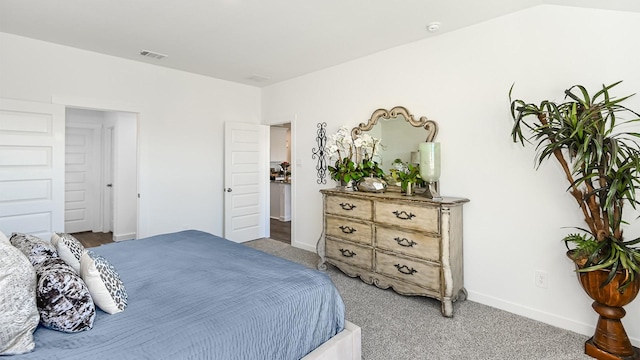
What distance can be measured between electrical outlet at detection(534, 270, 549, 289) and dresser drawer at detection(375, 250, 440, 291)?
0.77m

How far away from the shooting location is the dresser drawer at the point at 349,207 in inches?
128

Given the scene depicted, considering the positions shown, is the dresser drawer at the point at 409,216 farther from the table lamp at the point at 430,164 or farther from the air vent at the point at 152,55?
the air vent at the point at 152,55

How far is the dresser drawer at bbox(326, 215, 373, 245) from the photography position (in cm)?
324

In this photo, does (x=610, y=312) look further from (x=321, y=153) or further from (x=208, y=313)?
(x=321, y=153)

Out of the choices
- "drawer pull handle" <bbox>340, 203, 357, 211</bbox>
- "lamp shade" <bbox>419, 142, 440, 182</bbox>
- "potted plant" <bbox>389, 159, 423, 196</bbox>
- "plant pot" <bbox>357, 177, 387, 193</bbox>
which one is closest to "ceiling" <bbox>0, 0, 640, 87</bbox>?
"lamp shade" <bbox>419, 142, 440, 182</bbox>

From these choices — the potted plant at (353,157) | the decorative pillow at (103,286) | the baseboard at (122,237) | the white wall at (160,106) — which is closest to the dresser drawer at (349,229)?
the potted plant at (353,157)

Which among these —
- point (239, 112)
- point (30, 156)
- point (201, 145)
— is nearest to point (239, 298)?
point (30, 156)

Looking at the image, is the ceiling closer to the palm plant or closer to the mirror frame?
the mirror frame

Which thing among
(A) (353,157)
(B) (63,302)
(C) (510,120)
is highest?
(C) (510,120)

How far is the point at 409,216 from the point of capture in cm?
288

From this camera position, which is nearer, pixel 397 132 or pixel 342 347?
pixel 342 347

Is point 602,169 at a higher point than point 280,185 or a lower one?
higher

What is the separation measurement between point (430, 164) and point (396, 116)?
2.70ft

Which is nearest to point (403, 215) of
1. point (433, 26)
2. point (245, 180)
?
point (433, 26)
